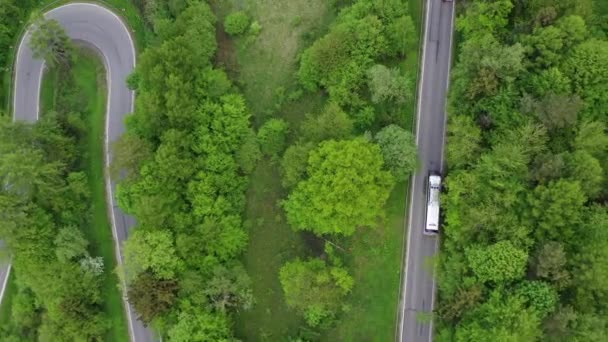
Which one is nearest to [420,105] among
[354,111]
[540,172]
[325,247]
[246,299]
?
[354,111]

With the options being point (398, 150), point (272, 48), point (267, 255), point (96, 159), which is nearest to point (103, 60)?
point (96, 159)

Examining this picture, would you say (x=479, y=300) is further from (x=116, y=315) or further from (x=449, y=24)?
(x=116, y=315)

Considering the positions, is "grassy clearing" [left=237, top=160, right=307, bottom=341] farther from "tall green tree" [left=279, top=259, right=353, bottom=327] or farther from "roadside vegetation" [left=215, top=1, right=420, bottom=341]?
"tall green tree" [left=279, top=259, right=353, bottom=327]

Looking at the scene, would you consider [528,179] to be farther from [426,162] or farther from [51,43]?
[51,43]

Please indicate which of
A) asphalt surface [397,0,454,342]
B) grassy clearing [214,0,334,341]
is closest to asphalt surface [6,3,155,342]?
grassy clearing [214,0,334,341]

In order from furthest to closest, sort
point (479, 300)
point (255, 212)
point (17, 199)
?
point (255, 212)
point (17, 199)
point (479, 300)

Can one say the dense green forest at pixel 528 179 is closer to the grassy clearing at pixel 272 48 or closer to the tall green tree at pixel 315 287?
the tall green tree at pixel 315 287

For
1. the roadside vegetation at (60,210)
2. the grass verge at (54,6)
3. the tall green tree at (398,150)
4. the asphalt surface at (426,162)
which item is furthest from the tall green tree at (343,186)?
the grass verge at (54,6)
